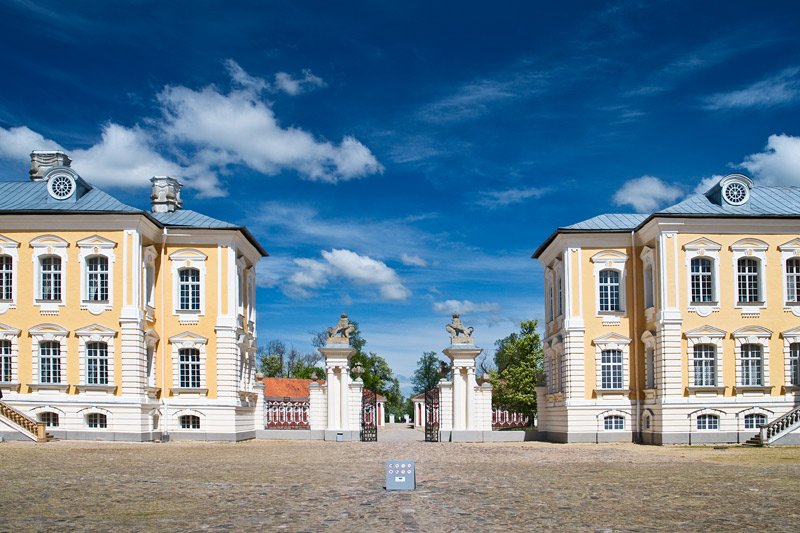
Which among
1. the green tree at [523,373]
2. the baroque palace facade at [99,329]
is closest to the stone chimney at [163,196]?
the baroque palace facade at [99,329]

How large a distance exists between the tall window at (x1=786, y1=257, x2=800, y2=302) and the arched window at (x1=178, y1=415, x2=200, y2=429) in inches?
1031

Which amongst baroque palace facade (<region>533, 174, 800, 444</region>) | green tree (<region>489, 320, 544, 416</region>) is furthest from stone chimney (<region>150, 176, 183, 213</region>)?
green tree (<region>489, 320, 544, 416</region>)

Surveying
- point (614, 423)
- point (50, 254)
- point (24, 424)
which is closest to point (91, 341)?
point (50, 254)

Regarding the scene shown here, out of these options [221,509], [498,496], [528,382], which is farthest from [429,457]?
[528,382]

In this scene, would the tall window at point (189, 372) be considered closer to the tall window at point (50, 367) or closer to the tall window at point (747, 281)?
the tall window at point (50, 367)

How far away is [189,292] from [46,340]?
651 centimetres

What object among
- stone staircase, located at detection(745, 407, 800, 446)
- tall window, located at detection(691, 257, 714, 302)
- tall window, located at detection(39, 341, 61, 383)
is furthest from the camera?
tall window, located at detection(691, 257, 714, 302)

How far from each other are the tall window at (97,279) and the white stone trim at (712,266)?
24324mm

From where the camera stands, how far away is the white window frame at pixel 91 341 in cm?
3928

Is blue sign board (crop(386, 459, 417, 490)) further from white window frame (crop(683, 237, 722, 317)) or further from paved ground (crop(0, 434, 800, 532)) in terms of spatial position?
white window frame (crop(683, 237, 722, 317))

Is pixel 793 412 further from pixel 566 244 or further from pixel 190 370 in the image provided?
pixel 190 370

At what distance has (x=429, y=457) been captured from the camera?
28859mm

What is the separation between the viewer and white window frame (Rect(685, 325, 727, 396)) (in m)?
39.5

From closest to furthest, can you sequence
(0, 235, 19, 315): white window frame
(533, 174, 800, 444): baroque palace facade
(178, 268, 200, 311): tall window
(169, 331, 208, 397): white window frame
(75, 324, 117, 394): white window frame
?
(75, 324, 117, 394): white window frame < (533, 174, 800, 444): baroque palace facade < (0, 235, 19, 315): white window frame < (169, 331, 208, 397): white window frame < (178, 268, 200, 311): tall window
